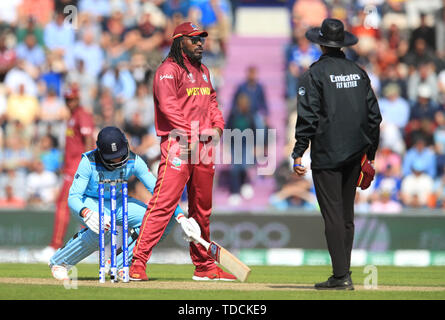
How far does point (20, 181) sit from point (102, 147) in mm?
8520

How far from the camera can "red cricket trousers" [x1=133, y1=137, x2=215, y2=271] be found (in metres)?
9.62

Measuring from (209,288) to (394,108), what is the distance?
11.0m

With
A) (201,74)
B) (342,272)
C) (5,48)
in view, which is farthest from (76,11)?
(342,272)

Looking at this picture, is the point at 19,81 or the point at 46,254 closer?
the point at 46,254

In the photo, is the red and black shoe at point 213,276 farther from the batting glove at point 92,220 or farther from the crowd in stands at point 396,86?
the crowd in stands at point 396,86

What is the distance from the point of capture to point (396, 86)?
19.6m

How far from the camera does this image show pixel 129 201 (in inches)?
397

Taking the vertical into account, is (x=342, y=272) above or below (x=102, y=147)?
below

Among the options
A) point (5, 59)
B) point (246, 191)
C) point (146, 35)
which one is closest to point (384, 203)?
point (246, 191)

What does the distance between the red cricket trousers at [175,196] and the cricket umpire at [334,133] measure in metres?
1.47

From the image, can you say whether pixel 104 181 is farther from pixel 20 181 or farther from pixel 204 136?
pixel 20 181

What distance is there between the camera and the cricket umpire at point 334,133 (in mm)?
8750

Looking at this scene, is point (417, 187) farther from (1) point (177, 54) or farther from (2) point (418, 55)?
(1) point (177, 54)
